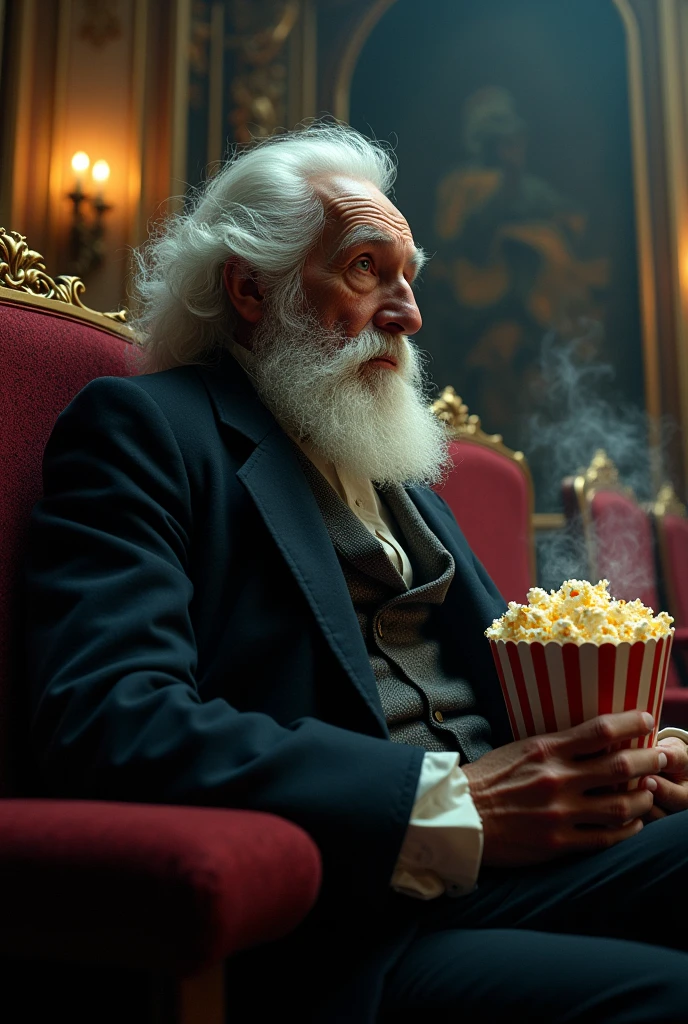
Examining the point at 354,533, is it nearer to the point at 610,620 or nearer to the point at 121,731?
the point at 610,620

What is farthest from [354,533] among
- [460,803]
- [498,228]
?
[498,228]

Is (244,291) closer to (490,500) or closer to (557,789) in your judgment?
(557,789)

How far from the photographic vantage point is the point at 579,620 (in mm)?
1100

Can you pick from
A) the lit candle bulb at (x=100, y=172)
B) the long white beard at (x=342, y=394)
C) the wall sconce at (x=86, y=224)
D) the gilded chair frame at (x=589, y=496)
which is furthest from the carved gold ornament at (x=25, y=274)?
the lit candle bulb at (x=100, y=172)

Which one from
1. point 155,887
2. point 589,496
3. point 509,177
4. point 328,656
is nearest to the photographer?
point 155,887

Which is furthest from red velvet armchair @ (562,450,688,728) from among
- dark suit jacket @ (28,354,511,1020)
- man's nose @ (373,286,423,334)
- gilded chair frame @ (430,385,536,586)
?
dark suit jacket @ (28,354,511,1020)

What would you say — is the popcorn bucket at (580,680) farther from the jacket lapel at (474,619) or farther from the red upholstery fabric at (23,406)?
the red upholstery fabric at (23,406)

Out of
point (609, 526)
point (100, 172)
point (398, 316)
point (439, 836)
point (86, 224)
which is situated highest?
point (100, 172)

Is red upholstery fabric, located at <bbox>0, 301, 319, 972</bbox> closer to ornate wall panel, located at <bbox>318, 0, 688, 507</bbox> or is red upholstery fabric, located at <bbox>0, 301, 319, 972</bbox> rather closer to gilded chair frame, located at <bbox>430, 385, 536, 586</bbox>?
gilded chair frame, located at <bbox>430, 385, 536, 586</bbox>

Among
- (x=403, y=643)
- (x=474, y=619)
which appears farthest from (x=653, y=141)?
(x=403, y=643)

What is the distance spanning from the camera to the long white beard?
61.1 inches

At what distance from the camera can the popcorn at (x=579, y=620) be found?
1.08 meters

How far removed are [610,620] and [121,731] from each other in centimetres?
55

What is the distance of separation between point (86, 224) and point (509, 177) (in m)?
2.62
